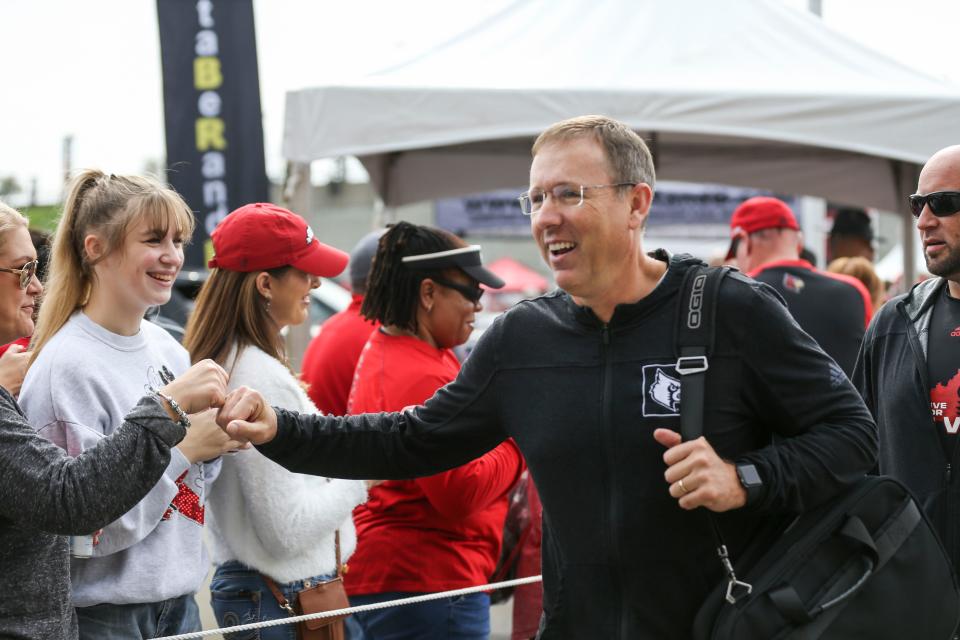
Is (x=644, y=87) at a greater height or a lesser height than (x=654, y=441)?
greater

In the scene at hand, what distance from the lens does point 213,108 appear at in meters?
7.09

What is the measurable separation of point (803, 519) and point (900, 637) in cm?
29

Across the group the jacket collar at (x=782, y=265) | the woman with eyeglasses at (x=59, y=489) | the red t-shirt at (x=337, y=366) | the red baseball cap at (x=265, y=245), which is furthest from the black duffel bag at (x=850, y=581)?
the jacket collar at (x=782, y=265)

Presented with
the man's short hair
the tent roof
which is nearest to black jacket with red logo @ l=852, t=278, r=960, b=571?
the man's short hair

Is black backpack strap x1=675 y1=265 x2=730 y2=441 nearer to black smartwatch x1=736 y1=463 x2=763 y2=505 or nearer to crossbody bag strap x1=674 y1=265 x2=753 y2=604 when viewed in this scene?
crossbody bag strap x1=674 y1=265 x2=753 y2=604

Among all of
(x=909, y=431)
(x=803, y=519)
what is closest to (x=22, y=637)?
(x=803, y=519)

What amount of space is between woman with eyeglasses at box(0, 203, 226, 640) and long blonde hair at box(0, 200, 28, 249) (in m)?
0.43

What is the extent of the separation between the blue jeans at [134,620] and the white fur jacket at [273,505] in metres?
0.24

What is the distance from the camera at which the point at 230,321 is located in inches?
117

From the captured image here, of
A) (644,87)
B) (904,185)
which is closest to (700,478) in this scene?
(644,87)

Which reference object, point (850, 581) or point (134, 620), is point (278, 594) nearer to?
point (134, 620)

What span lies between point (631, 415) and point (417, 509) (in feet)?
4.10

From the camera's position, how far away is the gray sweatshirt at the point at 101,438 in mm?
2309

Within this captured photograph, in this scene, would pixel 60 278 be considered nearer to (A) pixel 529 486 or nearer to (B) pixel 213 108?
(A) pixel 529 486
